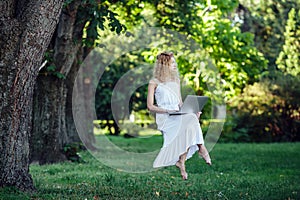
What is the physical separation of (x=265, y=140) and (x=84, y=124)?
31.2 feet

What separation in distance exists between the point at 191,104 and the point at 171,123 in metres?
0.52

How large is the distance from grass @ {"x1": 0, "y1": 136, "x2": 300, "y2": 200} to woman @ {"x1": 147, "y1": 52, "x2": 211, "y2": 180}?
0.60 m

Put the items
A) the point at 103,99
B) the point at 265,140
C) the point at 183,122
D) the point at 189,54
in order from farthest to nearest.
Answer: the point at 103,99 < the point at 265,140 < the point at 189,54 < the point at 183,122

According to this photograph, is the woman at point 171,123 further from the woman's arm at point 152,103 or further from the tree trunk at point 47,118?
the tree trunk at point 47,118

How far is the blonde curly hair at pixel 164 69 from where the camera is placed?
7.70 meters

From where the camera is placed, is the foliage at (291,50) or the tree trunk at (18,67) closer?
the tree trunk at (18,67)

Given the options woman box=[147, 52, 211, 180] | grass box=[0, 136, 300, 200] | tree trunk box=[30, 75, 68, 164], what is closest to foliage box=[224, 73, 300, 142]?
grass box=[0, 136, 300, 200]

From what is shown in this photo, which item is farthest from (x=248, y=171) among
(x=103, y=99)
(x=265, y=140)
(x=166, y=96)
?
(x=103, y=99)

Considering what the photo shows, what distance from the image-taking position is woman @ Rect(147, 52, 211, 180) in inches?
277

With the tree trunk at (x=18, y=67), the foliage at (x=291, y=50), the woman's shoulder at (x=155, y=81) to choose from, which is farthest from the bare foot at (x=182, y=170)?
the foliage at (x=291, y=50)

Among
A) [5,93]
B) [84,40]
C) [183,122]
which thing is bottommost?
[183,122]

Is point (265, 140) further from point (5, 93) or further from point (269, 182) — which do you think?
point (5, 93)

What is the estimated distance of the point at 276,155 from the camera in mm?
15820

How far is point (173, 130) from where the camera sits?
729 cm
